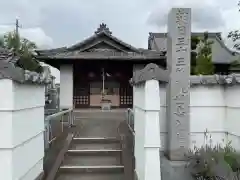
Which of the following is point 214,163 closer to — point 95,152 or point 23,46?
point 95,152

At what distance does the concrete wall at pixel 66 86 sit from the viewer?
19.1 m

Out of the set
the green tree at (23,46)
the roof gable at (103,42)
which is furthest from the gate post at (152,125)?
the green tree at (23,46)

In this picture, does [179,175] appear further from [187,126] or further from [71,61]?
[71,61]

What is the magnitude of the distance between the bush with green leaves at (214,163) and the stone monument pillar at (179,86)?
0.28 m

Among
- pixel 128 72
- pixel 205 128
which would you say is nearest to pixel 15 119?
pixel 205 128

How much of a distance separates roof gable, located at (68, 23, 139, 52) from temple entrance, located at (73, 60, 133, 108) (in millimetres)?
1665

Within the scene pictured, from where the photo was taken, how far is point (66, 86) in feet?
63.5

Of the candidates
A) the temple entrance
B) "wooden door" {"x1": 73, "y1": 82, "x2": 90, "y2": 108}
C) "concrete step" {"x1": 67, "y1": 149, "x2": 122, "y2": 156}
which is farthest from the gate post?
"wooden door" {"x1": 73, "y1": 82, "x2": 90, "y2": 108}

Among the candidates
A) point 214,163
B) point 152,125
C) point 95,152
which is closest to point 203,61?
point 95,152

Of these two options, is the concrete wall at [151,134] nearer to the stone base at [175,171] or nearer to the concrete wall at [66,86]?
the stone base at [175,171]

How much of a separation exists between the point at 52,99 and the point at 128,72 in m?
5.87

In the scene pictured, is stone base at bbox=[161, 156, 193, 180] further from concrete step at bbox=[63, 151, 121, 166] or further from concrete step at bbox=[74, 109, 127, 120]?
concrete step at bbox=[74, 109, 127, 120]

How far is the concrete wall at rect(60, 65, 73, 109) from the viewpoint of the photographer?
750 inches

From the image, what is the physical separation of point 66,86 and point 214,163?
15.6 meters
